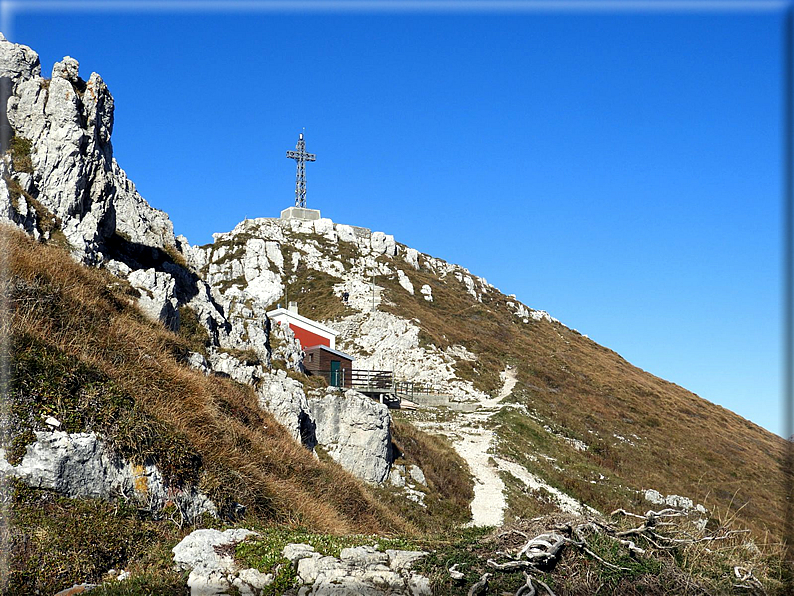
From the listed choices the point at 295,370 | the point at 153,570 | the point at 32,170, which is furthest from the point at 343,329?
the point at 153,570

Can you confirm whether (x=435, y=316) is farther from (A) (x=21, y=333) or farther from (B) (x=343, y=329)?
(A) (x=21, y=333)

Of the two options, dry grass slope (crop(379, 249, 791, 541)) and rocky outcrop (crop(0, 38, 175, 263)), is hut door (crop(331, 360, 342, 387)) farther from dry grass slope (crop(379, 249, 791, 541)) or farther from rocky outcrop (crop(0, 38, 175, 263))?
rocky outcrop (crop(0, 38, 175, 263))

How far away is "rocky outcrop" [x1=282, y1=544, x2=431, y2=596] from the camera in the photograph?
688 cm

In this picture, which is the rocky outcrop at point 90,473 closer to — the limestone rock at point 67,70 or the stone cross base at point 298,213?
the limestone rock at point 67,70

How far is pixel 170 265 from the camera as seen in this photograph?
23.3m

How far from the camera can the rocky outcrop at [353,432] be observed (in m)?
29.2

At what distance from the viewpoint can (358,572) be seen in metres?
7.13

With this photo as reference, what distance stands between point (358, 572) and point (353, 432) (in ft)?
75.2

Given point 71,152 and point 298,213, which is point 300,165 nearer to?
point 298,213

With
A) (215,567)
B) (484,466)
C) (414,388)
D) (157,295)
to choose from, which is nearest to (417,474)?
(484,466)

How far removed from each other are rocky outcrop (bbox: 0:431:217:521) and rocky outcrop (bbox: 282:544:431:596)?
8.77 ft

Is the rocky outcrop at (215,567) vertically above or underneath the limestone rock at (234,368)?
underneath

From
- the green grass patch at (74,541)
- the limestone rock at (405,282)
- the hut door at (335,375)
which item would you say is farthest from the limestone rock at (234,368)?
the limestone rock at (405,282)

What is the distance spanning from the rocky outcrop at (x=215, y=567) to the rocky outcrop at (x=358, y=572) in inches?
19.3
